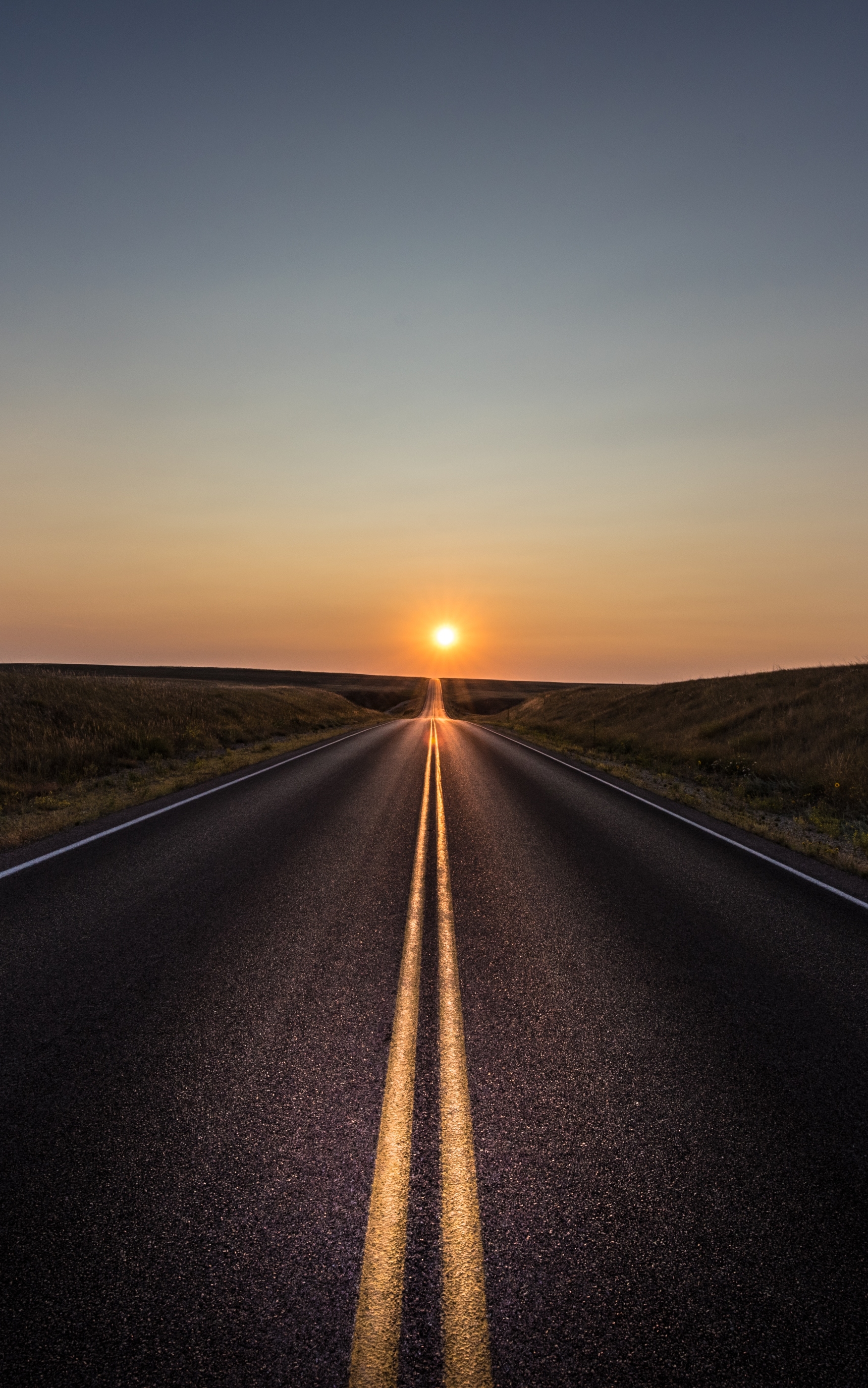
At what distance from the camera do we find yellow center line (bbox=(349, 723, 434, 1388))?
198 cm

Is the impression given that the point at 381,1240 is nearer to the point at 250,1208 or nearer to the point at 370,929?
the point at 250,1208

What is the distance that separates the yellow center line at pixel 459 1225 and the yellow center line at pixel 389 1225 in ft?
0.52

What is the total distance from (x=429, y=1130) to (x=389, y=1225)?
1.99 ft

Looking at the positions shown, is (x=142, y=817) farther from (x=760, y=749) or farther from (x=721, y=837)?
(x=760, y=749)

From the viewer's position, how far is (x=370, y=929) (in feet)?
19.0

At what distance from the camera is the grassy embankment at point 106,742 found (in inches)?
473

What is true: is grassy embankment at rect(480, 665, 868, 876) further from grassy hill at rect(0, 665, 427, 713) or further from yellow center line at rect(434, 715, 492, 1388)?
grassy hill at rect(0, 665, 427, 713)

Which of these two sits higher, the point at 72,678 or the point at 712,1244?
the point at 72,678

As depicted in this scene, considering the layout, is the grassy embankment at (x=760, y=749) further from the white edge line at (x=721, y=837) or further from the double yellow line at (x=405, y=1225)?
the double yellow line at (x=405, y=1225)

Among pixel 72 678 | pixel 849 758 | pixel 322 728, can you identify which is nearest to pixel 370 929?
pixel 849 758

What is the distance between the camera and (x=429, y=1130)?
3078 mm

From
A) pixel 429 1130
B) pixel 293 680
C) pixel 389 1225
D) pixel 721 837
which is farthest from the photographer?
pixel 293 680

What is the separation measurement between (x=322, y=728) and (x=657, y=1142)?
37.6 m

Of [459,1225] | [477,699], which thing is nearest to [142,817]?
[459,1225]
